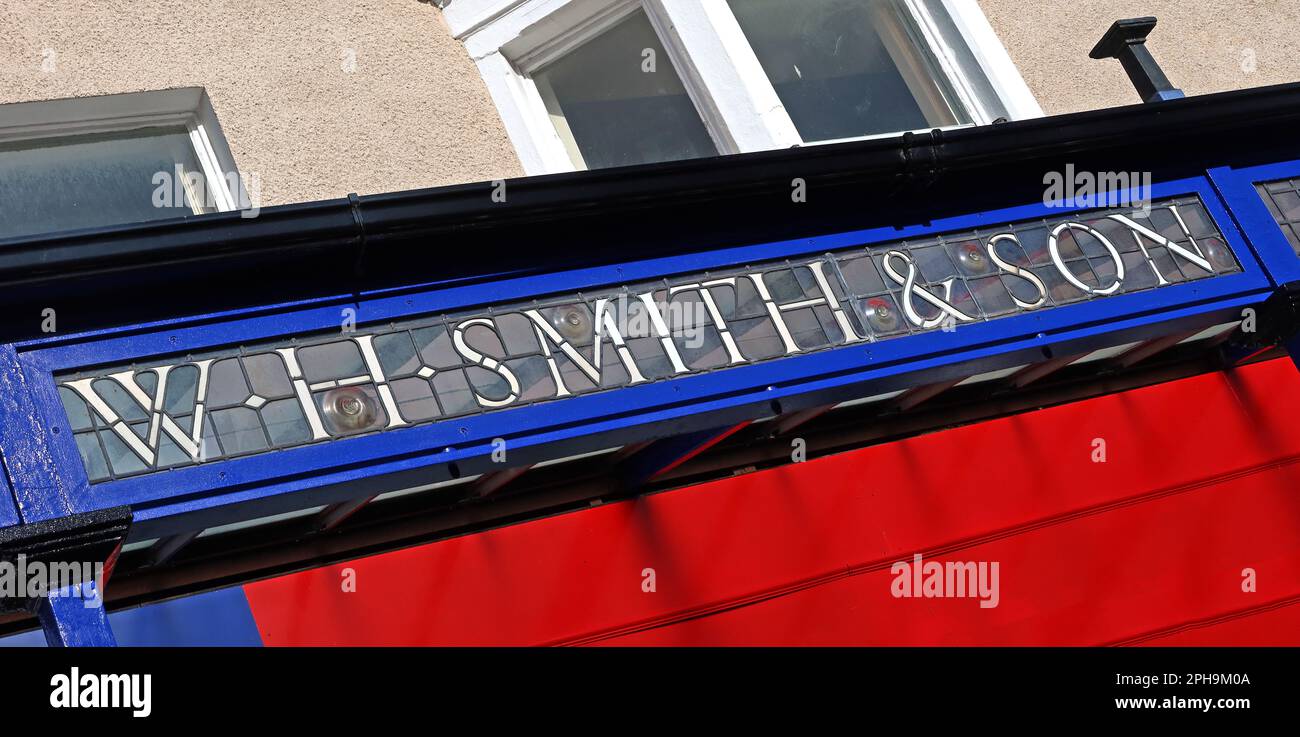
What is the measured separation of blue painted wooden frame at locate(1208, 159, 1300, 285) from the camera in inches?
196

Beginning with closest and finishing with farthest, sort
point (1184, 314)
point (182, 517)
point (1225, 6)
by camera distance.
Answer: point (182, 517)
point (1184, 314)
point (1225, 6)

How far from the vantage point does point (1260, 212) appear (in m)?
5.09

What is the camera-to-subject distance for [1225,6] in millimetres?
7129

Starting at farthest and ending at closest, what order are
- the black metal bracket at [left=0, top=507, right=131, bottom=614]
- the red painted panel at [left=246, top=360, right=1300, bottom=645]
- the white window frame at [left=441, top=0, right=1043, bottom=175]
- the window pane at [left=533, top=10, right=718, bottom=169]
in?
the window pane at [left=533, top=10, right=718, bottom=169] < the white window frame at [left=441, top=0, right=1043, bottom=175] < the red painted panel at [left=246, top=360, right=1300, bottom=645] < the black metal bracket at [left=0, top=507, right=131, bottom=614]

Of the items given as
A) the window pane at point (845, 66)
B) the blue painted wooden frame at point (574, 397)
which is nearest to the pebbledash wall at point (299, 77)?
the window pane at point (845, 66)

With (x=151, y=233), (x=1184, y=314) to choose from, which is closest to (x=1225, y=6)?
(x=1184, y=314)

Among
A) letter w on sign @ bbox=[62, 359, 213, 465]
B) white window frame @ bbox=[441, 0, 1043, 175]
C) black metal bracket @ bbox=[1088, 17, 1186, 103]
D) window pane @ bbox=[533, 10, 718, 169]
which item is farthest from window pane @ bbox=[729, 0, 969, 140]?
letter w on sign @ bbox=[62, 359, 213, 465]

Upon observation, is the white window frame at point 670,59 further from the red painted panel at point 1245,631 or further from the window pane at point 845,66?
the red painted panel at point 1245,631

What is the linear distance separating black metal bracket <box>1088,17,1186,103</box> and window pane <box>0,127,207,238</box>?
12.7 feet

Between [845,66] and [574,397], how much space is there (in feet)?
10.1

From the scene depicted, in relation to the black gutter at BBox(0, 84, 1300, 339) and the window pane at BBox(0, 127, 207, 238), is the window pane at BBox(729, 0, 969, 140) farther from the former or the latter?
the window pane at BBox(0, 127, 207, 238)

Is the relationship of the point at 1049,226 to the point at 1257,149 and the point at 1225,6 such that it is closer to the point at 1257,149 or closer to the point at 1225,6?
the point at 1257,149

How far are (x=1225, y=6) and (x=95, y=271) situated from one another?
20.0 ft

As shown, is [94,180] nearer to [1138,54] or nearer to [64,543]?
[64,543]
